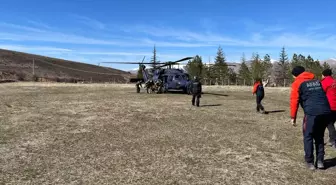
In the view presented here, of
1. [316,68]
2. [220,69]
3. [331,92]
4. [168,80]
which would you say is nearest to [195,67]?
[220,69]

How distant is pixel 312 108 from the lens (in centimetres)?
682

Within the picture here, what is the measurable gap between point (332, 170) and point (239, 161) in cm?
194

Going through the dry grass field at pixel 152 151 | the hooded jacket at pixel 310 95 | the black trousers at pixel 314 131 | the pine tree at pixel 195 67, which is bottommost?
the dry grass field at pixel 152 151

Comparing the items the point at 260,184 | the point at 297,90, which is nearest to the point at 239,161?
the point at 260,184

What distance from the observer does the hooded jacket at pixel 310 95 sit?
22.3ft

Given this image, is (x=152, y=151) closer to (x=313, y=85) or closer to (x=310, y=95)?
(x=310, y=95)

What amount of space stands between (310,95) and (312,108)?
0.27 metres

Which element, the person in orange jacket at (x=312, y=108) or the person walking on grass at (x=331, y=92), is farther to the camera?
the person walking on grass at (x=331, y=92)

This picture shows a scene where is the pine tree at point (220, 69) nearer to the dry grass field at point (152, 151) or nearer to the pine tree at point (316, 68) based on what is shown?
the pine tree at point (316, 68)

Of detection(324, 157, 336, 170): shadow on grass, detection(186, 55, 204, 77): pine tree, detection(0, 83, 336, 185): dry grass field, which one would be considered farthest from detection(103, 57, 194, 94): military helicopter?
detection(186, 55, 204, 77): pine tree

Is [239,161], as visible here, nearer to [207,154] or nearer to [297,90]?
[207,154]

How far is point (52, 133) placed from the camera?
1095 cm

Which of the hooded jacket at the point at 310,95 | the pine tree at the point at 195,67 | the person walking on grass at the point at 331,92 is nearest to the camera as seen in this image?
the hooded jacket at the point at 310,95

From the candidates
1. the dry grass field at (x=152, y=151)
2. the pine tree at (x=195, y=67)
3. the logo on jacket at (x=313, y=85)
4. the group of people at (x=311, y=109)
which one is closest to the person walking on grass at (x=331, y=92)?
the dry grass field at (x=152, y=151)
